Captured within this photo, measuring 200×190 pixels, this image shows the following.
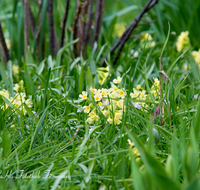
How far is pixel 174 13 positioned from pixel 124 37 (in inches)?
49.6

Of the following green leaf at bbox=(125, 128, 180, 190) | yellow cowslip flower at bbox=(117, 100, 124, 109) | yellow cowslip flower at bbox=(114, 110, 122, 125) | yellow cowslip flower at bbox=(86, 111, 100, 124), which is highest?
yellow cowslip flower at bbox=(117, 100, 124, 109)

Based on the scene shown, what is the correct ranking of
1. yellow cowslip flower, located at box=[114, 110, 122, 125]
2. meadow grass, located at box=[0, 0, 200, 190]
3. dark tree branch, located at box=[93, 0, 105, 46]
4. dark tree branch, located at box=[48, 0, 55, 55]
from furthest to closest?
1. dark tree branch, located at box=[93, 0, 105, 46]
2. dark tree branch, located at box=[48, 0, 55, 55]
3. yellow cowslip flower, located at box=[114, 110, 122, 125]
4. meadow grass, located at box=[0, 0, 200, 190]

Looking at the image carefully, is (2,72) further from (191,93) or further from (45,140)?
(191,93)

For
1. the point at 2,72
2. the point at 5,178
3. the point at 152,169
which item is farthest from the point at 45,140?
the point at 2,72

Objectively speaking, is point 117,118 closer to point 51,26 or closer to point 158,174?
point 158,174

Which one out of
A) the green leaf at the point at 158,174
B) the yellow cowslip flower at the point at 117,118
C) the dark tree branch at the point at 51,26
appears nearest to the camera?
the green leaf at the point at 158,174

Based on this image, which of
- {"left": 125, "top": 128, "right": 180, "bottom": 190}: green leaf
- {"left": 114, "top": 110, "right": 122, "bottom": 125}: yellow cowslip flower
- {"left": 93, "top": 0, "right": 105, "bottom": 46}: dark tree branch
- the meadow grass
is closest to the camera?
{"left": 125, "top": 128, "right": 180, "bottom": 190}: green leaf

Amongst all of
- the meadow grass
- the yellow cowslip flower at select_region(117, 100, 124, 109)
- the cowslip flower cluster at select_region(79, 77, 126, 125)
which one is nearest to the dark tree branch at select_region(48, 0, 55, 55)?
the meadow grass

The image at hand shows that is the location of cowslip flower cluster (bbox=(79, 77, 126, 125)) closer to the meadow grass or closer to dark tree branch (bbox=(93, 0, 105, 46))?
the meadow grass

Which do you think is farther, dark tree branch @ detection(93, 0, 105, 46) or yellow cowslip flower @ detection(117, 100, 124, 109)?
dark tree branch @ detection(93, 0, 105, 46)

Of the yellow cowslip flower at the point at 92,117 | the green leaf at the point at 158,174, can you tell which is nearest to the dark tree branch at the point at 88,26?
the yellow cowslip flower at the point at 92,117

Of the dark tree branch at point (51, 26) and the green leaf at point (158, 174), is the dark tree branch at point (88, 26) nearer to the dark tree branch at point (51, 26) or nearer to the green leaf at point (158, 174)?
the dark tree branch at point (51, 26)

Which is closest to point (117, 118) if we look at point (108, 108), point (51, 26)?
point (108, 108)

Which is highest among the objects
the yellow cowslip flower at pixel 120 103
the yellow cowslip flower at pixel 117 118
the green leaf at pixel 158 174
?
the yellow cowslip flower at pixel 120 103
